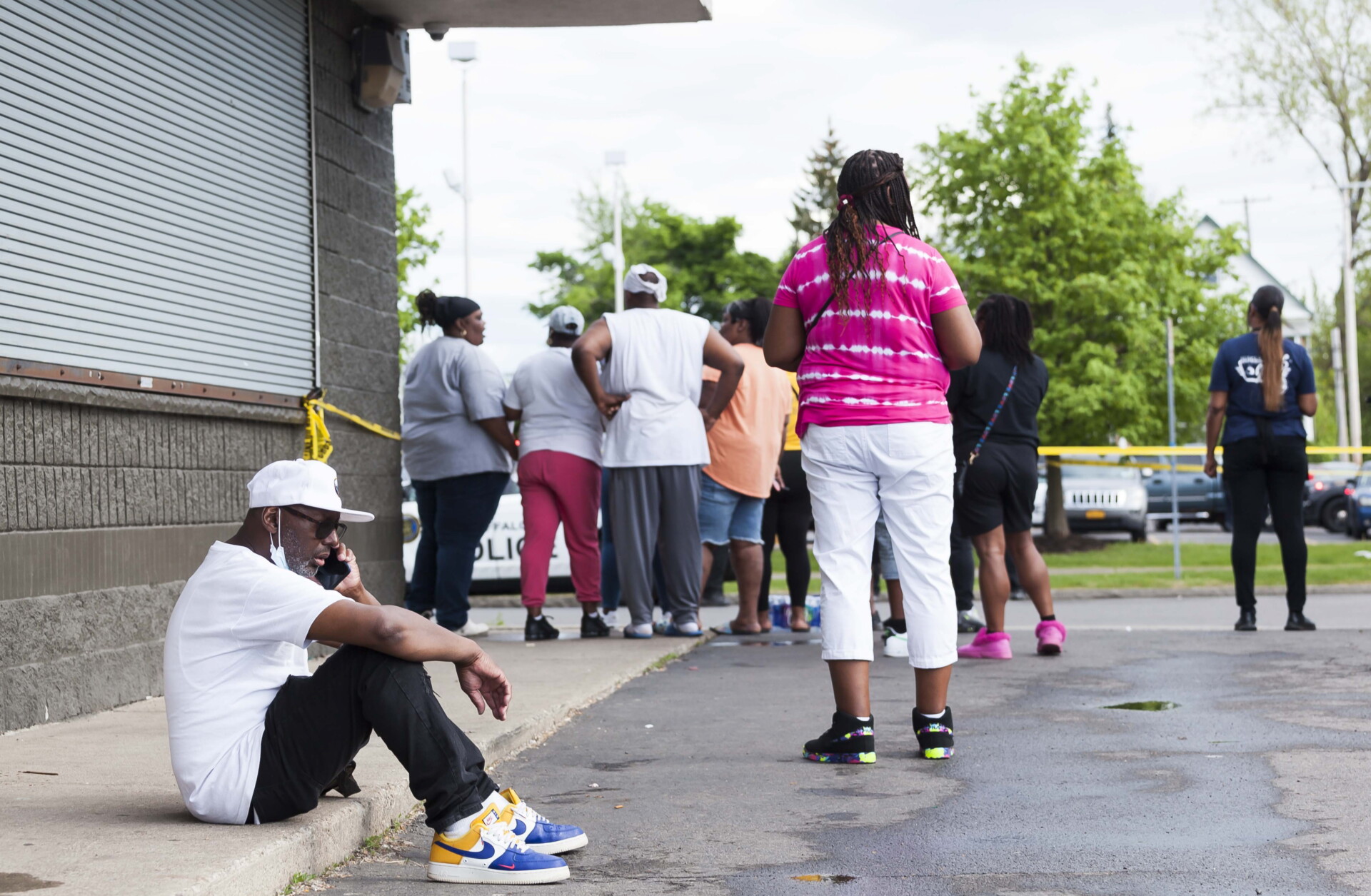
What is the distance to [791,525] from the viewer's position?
31.5 ft

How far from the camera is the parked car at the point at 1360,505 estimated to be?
83.1ft

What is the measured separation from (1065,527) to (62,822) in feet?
66.9

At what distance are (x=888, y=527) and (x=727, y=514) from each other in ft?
13.7

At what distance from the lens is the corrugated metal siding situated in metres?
5.52

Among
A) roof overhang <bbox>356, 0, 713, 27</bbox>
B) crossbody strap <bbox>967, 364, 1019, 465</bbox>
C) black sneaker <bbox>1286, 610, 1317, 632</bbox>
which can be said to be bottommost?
black sneaker <bbox>1286, 610, 1317, 632</bbox>

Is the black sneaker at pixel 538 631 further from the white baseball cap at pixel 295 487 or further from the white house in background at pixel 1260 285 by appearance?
the white house in background at pixel 1260 285

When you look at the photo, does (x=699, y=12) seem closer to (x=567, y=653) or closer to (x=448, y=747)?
(x=567, y=653)

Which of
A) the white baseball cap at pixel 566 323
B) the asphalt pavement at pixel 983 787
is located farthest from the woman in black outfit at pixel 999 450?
the white baseball cap at pixel 566 323

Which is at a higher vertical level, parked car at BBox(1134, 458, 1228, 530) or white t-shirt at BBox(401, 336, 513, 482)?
white t-shirt at BBox(401, 336, 513, 482)

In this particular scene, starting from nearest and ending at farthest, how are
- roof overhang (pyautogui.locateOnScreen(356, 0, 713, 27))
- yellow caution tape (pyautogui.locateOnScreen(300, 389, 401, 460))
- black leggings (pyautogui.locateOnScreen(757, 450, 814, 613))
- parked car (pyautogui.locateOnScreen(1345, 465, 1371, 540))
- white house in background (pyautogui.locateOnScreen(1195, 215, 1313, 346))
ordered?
yellow caution tape (pyautogui.locateOnScreen(300, 389, 401, 460)) → roof overhang (pyautogui.locateOnScreen(356, 0, 713, 27)) → black leggings (pyautogui.locateOnScreen(757, 450, 814, 613)) → white house in background (pyautogui.locateOnScreen(1195, 215, 1313, 346)) → parked car (pyautogui.locateOnScreen(1345, 465, 1371, 540))

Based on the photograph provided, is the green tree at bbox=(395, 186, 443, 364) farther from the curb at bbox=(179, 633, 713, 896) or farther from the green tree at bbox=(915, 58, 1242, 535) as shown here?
the curb at bbox=(179, 633, 713, 896)

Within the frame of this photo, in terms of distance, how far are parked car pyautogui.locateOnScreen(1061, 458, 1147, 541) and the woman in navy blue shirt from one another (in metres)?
15.1

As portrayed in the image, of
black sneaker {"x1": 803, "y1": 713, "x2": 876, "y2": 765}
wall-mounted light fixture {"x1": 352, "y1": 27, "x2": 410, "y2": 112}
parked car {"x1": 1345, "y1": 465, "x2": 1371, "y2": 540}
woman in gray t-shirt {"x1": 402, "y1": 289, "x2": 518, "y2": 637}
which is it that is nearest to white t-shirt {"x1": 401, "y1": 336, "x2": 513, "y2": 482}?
woman in gray t-shirt {"x1": 402, "y1": 289, "x2": 518, "y2": 637}

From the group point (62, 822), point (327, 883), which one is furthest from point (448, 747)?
point (62, 822)
